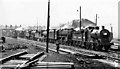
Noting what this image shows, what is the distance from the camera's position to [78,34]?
36.6m

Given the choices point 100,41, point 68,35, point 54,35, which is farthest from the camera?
point 54,35

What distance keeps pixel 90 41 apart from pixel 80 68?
1885cm

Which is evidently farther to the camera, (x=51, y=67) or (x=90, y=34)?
(x=90, y=34)

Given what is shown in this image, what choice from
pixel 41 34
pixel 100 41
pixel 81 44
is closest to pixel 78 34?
pixel 81 44

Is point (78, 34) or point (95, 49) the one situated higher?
point (78, 34)

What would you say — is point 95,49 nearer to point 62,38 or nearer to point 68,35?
point 68,35

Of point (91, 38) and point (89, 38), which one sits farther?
point (89, 38)

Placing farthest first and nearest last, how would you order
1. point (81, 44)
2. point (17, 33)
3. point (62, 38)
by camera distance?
point (17, 33) → point (62, 38) → point (81, 44)

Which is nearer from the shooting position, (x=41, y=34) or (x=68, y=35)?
(x=68, y=35)

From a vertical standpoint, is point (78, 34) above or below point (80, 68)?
above

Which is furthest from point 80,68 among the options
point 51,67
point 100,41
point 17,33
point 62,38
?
point 17,33

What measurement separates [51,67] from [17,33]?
88.8m

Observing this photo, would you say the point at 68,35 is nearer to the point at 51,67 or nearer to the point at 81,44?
the point at 81,44

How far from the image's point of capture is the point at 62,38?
45.6 m
